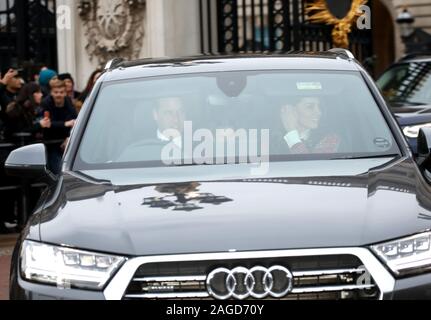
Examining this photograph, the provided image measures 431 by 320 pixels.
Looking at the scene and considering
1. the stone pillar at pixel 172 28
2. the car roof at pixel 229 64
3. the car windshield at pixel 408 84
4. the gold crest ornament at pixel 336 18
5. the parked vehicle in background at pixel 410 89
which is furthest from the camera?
the stone pillar at pixel 172 28

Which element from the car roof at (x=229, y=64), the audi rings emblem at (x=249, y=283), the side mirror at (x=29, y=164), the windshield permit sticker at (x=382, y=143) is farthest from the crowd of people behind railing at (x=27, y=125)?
the audi rings emblem at (x=249, y=283)

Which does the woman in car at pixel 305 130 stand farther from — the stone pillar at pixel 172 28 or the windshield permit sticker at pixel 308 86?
the stone pillar at pixel 172 28

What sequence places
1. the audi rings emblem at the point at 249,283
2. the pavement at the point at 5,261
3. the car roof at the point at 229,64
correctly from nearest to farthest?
the audi rings emblem at the point at 249,283
the car roof at the point at 229,64
the pavement at the point at 5,261

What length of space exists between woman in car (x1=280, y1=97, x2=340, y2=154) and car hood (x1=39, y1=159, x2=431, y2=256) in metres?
0.34

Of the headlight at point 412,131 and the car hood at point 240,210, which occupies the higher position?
the car hood at point 240,210

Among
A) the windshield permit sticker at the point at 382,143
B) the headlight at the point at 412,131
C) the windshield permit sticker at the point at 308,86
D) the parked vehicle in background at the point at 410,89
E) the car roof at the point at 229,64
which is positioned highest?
the car roof at the point at 229,64

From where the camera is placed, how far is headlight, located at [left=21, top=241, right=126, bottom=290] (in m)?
4.50

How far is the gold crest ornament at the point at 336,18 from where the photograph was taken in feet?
57.6

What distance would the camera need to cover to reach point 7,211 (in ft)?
42.2

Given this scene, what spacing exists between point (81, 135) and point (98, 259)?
4.93 ft

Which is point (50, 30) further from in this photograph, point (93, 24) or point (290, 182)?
point (290, 182)
